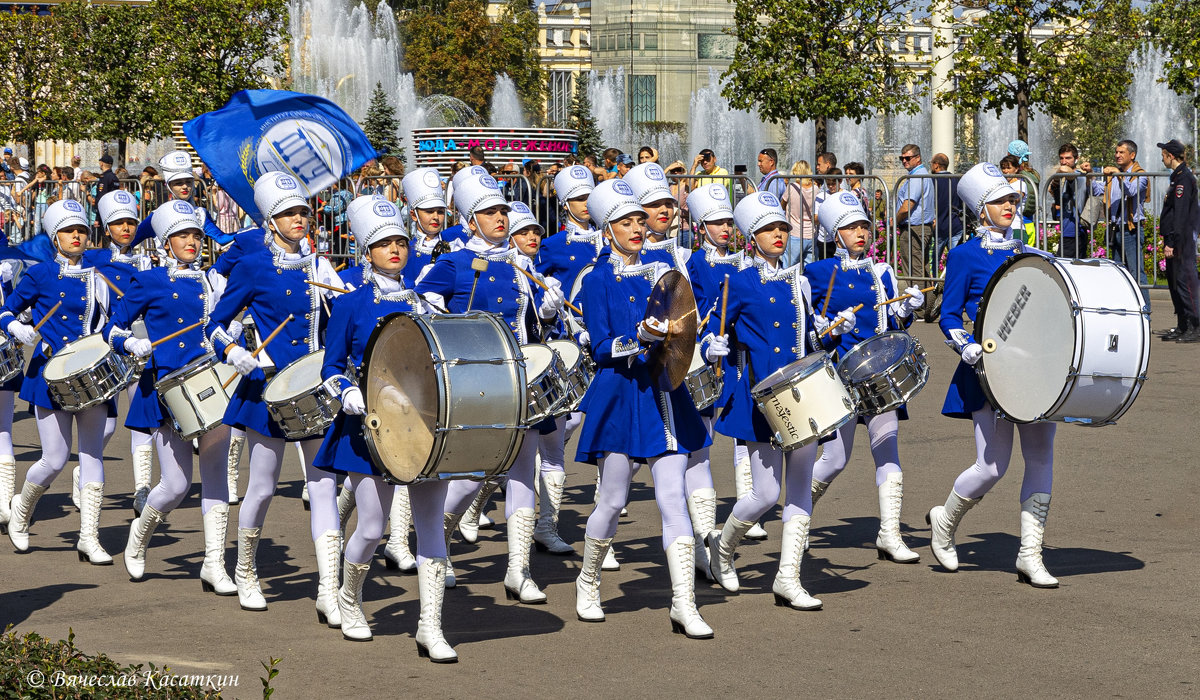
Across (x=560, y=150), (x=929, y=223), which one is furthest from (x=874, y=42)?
(x=929, y=223)

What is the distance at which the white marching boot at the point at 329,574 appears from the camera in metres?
7.25

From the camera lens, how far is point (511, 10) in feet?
228

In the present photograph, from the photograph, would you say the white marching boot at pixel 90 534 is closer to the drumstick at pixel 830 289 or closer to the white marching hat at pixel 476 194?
the white marching hat at pixel 476 194

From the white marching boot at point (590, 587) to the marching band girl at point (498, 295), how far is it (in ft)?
1.62

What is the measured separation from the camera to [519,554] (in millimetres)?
7926

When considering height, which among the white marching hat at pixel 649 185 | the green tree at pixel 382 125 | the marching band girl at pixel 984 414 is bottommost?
the marching band girl at pixel 984 414

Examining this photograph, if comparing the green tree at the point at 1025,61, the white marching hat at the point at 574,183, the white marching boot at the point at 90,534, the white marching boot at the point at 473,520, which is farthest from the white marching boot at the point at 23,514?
the green tree at the point at 1025,61

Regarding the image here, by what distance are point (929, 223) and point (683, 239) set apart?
2.65 m

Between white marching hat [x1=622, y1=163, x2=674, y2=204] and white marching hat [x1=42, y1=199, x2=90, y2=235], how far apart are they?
3.51 m

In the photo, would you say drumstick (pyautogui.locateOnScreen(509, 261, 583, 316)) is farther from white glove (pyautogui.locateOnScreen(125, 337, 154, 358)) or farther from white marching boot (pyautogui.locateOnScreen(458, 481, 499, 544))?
white glove (pyautogui.locateOnScreen(125, 337, 154, 358))

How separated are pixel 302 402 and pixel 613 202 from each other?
162 centimetres

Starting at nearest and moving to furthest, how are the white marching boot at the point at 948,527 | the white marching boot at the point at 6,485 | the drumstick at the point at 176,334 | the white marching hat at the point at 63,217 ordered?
the white marching boot at the point at 948,527, the drumstick at the point at 176,334, the white marching hat at the point at 63,217, the white marching boot at the point at 6,485

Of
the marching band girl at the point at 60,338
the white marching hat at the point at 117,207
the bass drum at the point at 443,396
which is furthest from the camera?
the white marching hat at the point at 117,207

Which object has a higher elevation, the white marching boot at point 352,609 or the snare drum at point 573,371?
the snare drum at point 573,371
